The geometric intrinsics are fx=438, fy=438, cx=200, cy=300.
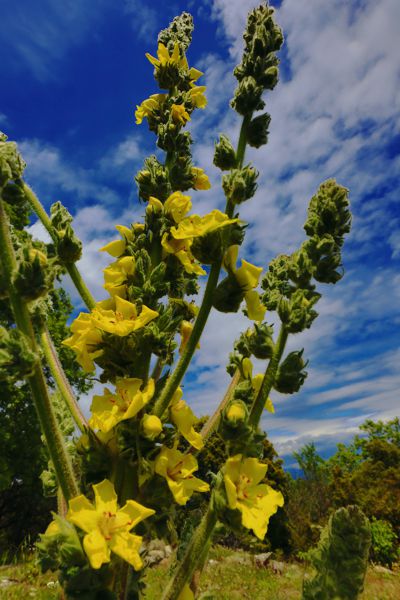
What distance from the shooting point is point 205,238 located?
6.36 feet

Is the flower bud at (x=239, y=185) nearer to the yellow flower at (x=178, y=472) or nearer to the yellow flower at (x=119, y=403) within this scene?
the yellow flower at (x=119, y=403)

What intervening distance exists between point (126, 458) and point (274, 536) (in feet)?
76.8

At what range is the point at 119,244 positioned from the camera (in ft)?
8.20

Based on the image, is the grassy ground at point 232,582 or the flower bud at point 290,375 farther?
the grassy ground at point 232,582

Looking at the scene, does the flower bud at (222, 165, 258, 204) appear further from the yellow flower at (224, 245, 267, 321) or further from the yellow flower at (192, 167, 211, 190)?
the yellow flower at (192, 167, 211, 190)

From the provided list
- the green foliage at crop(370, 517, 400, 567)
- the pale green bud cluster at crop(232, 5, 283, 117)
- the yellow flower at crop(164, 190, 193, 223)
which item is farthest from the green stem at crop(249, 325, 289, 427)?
the green foliage at crop(370, 517, 400, 567)

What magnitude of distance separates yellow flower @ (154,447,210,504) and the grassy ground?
8.69 meters

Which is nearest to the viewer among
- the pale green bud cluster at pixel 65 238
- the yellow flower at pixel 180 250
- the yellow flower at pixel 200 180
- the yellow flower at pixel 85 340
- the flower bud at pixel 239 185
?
the flower bud at pixel 239 185

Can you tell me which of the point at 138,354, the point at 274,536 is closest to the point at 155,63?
the point at 138,354

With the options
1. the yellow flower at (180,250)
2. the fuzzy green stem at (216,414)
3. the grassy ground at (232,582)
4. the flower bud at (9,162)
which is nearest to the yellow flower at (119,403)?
the fuzzy green stem at (216,414)

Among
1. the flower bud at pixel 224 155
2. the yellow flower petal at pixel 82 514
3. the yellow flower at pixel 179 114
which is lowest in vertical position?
the yellow flower petal at pixel 82 514

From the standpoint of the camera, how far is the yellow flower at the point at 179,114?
2.88m

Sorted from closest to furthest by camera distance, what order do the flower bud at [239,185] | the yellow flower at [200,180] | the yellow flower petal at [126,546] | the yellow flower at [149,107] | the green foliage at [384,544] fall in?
the yellow flower petal at [126,546] < the flower bud at [239,185] < the yellow flower at [200,180] < the yellow flower at [149,107] < the green foliage at [384,544]

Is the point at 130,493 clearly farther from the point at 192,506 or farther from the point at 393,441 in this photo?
the point at 393,441
